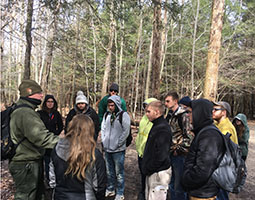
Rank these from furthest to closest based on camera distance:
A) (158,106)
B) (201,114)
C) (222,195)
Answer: (158,106)
(222,195)
(201,114)

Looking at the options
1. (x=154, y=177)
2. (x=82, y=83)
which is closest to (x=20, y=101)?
(x=154, y=177)

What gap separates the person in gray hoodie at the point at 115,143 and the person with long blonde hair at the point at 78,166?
62.6 inches

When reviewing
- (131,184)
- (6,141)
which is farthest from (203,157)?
(131,184)

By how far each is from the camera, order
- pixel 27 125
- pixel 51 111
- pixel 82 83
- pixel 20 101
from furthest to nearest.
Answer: pixel 82 83
pixel 51 111
pixel 20 101
pixel 27 125

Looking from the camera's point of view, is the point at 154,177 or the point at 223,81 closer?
the point at 154,177

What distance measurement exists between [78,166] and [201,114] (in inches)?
56.5

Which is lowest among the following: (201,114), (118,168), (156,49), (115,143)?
(118,168)

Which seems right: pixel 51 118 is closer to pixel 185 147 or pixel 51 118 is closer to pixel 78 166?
pixel 78 166

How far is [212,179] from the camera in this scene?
2049 millimetres

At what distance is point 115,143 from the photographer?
11.8ft

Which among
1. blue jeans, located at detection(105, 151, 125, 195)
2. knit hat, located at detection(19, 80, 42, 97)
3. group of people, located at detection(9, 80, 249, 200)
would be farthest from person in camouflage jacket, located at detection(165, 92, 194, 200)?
knit hat, located at detection(19, 80, 42, 97)

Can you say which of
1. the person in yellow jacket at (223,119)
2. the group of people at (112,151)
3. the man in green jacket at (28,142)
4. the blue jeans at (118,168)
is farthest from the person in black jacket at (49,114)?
the person in yellow jacket at (223,119)

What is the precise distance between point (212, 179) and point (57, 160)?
1.65m

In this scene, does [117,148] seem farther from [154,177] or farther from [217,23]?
[217,23]
